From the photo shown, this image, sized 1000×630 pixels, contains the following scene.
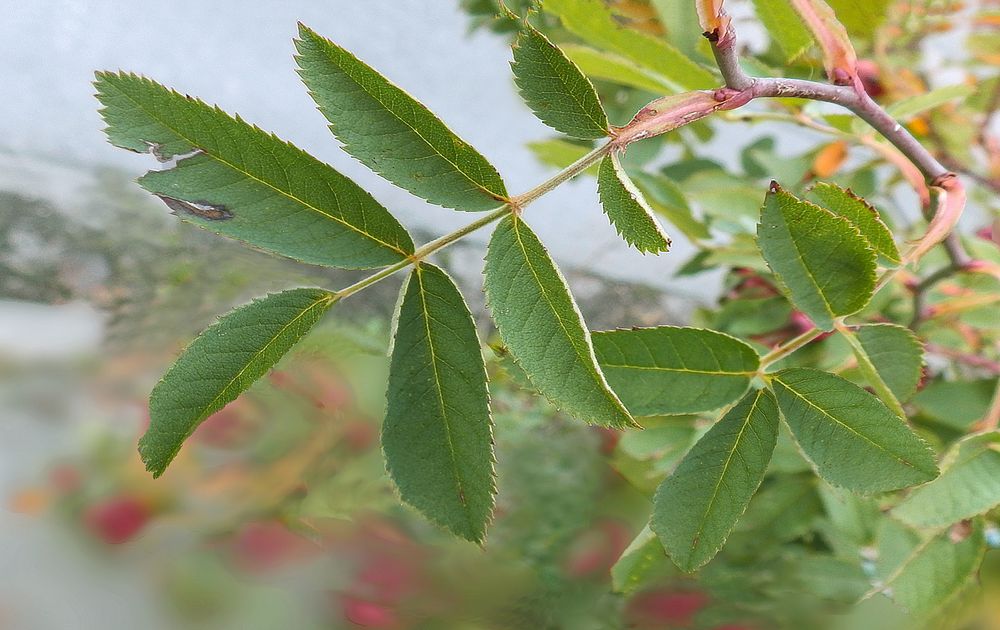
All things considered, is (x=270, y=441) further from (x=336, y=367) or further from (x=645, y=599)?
(x=645, y=599)

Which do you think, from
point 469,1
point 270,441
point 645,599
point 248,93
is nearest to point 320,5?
point 248,93

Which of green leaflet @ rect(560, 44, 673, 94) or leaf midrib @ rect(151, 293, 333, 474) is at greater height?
green leaflet @ rect(560, 44, 673, 94)

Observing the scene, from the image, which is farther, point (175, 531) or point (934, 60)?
point (934, 60)

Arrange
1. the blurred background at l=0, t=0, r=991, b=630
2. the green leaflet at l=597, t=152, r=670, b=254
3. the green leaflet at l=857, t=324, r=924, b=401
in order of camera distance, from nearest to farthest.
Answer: the green leaflet at l=597, t=152, r=670, b=254
the green leaflet at l=857, t=324, r=924, b=401
the blurred background at l=0, t=0, r=991, b=630

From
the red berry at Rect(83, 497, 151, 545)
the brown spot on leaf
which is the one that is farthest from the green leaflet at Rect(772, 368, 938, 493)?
the red berry at Rect(83, 497, 151, 545)

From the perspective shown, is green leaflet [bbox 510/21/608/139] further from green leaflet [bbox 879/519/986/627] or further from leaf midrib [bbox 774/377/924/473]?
green leaflet [bbox 879/519/986/627]

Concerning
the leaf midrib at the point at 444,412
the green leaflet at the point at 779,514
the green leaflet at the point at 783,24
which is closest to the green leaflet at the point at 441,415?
the leaf midrib at the point at 444,412

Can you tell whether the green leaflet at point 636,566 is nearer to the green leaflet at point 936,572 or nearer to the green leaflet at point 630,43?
the green leaflet at point 936,572
